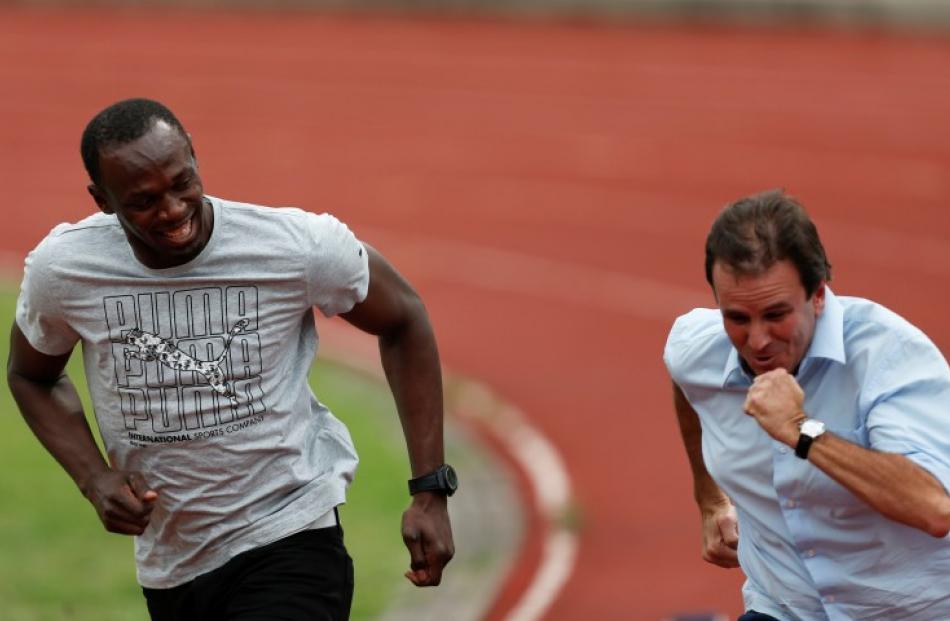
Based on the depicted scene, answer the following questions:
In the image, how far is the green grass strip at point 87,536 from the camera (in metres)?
8.50

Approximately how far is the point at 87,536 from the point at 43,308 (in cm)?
516

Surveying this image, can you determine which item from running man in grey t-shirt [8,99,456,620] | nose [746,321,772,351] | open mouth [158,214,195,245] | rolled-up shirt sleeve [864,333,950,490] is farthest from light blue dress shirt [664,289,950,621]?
open mouth [158,214,195,245]

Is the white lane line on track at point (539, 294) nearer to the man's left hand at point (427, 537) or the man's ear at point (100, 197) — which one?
the man's left hand at point (427, 537)

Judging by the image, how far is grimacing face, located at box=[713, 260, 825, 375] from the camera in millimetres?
4109

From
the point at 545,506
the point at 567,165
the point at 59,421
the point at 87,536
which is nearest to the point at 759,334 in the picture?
the point at 59,421

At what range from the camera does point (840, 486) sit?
4.17 m

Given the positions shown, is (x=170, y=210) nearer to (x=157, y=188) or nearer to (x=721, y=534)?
(x=157, y=188)

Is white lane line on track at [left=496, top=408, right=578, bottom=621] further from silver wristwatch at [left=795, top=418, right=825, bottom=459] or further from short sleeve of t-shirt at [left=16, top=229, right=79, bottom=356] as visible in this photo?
silver wristwatch at [left=795, top=418, right=825, bottom=459]

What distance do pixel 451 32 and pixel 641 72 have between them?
417cm

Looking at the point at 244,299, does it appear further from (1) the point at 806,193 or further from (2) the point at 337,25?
(2) the point at 337,25

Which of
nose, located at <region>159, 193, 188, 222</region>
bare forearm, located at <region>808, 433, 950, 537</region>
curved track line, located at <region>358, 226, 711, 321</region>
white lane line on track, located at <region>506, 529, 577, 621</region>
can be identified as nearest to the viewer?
bare forearm, located at <region>808, 433, 950, 537</region>

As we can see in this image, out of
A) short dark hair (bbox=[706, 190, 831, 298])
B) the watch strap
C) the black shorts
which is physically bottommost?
the black shorts

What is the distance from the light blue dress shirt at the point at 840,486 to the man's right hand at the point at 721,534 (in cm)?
36

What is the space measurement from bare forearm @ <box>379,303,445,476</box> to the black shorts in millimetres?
344
